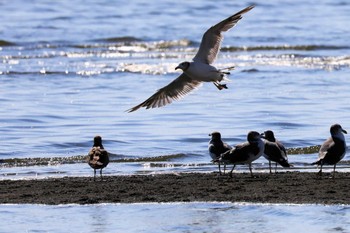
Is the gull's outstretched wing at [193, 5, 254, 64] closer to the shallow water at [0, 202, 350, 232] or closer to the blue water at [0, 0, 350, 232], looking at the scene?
the blue water at [0, 0, 350, 232]

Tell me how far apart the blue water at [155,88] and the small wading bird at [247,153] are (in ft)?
3.59

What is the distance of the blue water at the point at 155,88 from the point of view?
14148 mm

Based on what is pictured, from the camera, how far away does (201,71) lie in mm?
13750

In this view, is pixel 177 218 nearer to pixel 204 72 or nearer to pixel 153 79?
pixel 204 72

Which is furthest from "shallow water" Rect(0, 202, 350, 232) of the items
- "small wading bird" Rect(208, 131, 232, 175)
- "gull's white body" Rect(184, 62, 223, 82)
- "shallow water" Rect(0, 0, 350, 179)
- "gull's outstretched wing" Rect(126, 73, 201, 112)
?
"gull's outstretched wing" Rect(126, 73, 201, 112)

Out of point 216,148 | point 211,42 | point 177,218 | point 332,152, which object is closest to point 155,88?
point 211,42

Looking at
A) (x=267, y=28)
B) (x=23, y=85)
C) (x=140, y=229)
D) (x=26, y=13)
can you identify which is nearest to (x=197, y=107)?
(x=23, y=85)

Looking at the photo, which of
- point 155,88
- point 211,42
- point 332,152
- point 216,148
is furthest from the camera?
point 155,88

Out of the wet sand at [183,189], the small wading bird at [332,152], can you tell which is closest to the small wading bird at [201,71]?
the wet sand at [183,189]

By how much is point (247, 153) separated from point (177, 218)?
2813mm

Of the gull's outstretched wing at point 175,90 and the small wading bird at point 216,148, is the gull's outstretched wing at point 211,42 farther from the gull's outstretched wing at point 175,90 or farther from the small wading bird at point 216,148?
the small wading bird at point 216,148

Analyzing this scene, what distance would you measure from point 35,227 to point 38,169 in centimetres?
420

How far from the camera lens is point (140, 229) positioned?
9.66 metres

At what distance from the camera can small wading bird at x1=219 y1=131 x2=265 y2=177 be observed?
41.5 feet
